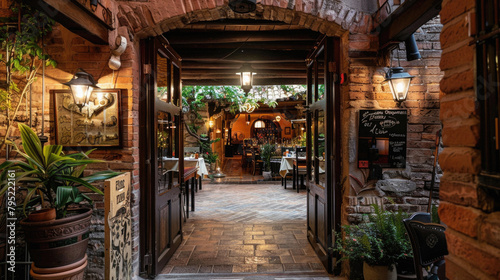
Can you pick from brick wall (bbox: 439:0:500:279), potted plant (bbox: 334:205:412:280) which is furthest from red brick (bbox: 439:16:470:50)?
potted plant (bbox: 334:205:412:280)

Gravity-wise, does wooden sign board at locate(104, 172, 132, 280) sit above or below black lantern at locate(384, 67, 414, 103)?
below

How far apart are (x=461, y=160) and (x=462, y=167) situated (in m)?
0.02

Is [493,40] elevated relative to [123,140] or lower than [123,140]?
elevated

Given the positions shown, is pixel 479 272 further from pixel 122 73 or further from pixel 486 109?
pixel 122 73

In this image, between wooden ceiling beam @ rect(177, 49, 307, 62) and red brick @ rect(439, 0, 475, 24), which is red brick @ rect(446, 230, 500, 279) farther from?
wooden ceiling beam @ rect(177, 49, 307, 62)

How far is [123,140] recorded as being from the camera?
2678 millimetres

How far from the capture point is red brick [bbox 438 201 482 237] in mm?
966

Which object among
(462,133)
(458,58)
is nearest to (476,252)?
(462,133)

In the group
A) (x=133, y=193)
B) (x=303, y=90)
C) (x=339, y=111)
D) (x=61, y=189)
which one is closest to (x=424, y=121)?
(x=339, y=111)

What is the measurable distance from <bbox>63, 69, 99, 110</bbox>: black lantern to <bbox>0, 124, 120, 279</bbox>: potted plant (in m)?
0.53

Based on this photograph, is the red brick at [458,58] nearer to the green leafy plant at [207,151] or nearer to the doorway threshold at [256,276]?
the doorway threshold at [256,276]

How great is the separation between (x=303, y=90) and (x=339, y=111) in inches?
315

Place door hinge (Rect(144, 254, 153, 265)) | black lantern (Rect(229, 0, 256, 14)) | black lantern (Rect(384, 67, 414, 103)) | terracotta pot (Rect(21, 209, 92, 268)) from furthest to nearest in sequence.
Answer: door hinge (Rect(144, 254, 153, 265))
black lantern (Rect(384, 67, 414, 103))
black lantern (Rect(229, 0, 256, 14))
terracotta pot (Rect(21, 209, 92, 268))

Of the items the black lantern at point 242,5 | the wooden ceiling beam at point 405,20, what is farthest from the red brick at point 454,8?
the black lantern at point 242,5
